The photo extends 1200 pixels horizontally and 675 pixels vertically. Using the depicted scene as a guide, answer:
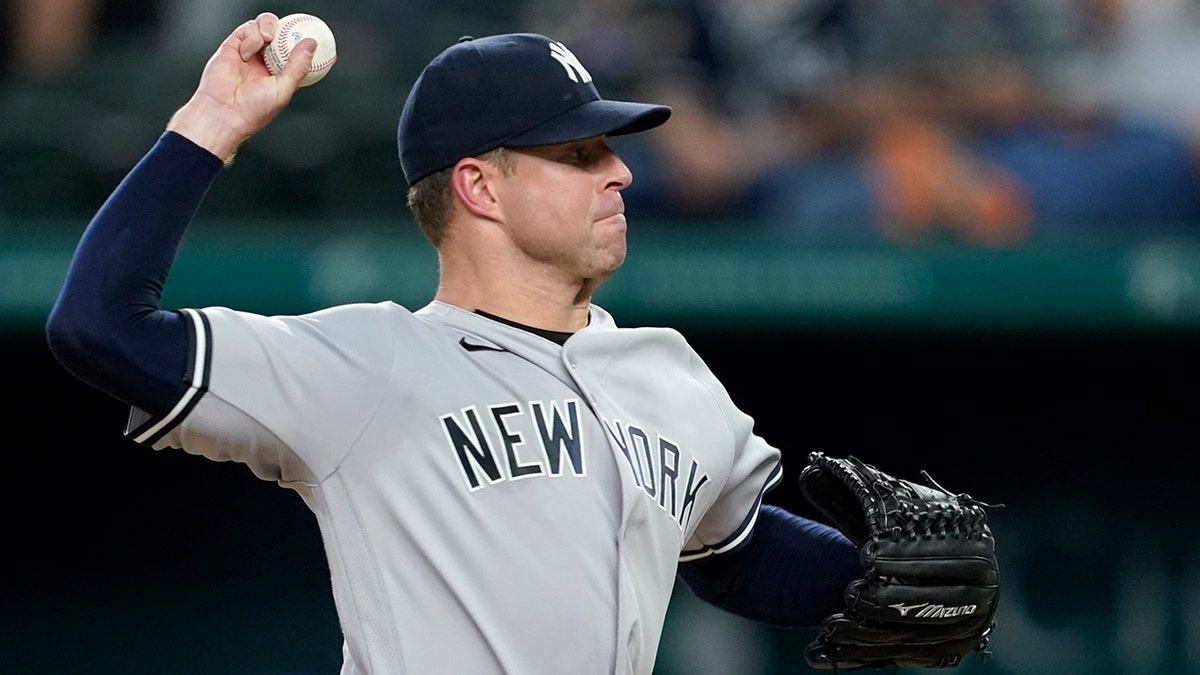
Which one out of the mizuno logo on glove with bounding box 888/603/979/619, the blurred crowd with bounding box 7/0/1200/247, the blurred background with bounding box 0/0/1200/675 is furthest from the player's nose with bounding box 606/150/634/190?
the blurred crowd with bounding box 7/0/1200/247

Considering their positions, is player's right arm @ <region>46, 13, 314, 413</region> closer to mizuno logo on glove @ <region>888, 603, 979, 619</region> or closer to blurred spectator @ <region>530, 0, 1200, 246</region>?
mizuno logo on glove @ <region>888, 603, 979, 619</region>

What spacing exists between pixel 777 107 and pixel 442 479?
3454mm

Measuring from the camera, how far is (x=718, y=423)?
2180mm

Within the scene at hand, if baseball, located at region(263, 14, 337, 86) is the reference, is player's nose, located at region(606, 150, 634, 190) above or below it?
below

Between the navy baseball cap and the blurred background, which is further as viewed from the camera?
the blurred background

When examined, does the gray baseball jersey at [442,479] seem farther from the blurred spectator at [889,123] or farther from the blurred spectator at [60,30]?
the blurred spectator at [60,30]

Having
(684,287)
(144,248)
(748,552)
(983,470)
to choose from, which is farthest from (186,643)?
(144,248)

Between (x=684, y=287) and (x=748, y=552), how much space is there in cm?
224

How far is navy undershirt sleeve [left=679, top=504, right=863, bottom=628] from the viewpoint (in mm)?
2262

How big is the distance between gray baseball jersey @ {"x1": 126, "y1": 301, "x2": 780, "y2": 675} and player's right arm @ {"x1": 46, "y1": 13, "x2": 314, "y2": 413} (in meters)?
0.04

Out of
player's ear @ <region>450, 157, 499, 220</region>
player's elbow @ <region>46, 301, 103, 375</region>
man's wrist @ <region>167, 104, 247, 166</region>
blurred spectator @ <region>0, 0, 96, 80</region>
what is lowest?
blurred spectator @ <region>0, 0, 96, 80</region>

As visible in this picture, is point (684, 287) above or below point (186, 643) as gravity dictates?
above

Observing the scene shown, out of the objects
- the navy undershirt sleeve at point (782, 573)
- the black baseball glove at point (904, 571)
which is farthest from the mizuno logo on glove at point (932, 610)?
the navy undershirt sleeve at point (782, 573)

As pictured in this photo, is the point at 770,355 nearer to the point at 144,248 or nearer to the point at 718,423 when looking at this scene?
the point at 718,423
